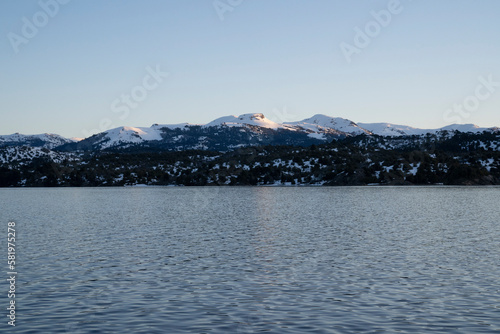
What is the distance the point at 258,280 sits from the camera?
29.8 m

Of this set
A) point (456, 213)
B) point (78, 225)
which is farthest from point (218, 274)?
point (456, 213)

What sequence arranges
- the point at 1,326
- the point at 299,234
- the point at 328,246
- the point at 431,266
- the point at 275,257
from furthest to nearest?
the point at 299,234
the point at 328,246
the point at 275,257
the point at 431,266
the point at 1,326

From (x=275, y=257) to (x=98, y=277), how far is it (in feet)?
42.9

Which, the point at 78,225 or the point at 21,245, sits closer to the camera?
the point at 21,245

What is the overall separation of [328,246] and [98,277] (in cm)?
2020

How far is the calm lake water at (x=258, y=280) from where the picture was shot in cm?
2142

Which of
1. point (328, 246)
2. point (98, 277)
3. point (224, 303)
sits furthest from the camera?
point (328, 246)

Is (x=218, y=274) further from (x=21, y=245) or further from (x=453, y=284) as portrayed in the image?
(x=21, y=245)

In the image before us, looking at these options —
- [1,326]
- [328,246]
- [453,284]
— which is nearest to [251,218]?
[328,246]

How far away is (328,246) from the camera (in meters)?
43.8

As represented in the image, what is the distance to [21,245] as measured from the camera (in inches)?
1738

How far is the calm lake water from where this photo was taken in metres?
21.4

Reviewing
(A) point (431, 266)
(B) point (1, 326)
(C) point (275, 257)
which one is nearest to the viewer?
(B) point (1, 326)

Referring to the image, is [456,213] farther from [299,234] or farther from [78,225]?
[78,225]
